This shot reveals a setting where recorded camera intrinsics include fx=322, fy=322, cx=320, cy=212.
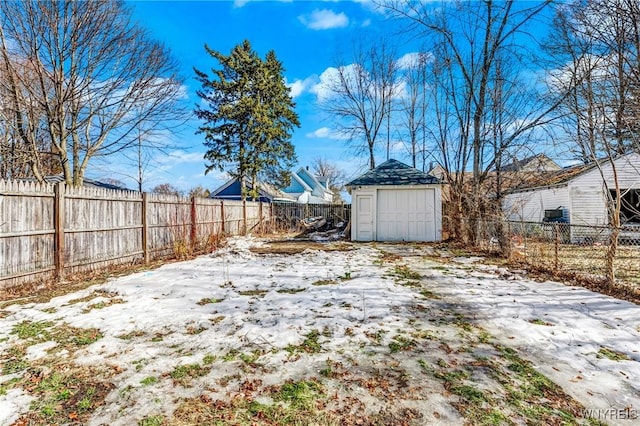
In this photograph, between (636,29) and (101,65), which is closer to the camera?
(636,29)

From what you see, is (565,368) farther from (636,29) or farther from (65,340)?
(636,29)

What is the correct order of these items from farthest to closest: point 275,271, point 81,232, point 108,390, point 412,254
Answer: point 412,254, point 275,271, point 81,232, point 108,390

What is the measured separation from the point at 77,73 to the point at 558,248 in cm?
1124

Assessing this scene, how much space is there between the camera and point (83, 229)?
599cm

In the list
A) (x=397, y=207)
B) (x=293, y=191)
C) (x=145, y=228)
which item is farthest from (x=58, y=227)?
(x=293, y=191)

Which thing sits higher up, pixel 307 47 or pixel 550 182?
pixel 307 47

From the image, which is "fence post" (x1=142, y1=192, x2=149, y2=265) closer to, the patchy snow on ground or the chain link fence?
the patchy snow on ground

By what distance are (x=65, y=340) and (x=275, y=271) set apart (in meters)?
3.70

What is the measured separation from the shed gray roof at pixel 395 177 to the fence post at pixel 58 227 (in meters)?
8.91

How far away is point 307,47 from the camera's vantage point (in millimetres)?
13117

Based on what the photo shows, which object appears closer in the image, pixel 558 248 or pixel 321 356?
pixel 321 356

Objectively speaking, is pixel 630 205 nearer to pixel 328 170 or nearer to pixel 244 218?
pixel 244 218

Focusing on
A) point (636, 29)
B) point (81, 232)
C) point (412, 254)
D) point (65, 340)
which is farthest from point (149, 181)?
point (636, 29)

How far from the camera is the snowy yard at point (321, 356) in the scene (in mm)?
2146
